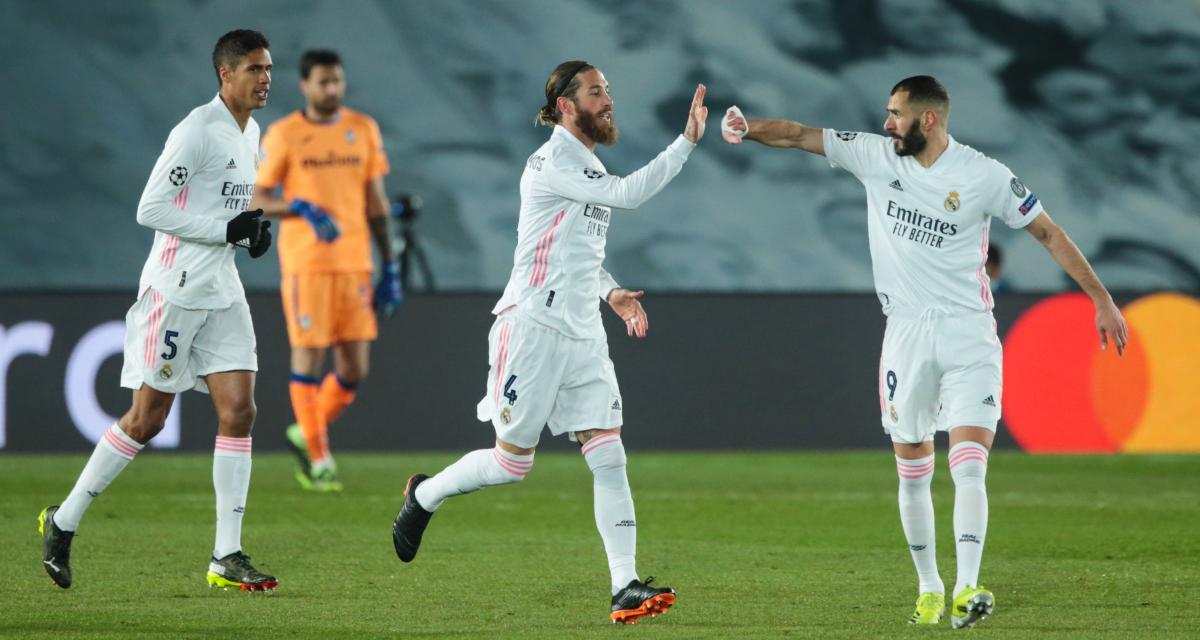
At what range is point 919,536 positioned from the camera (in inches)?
241

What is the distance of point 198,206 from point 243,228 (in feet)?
0.93

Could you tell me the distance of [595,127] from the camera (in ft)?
20.4

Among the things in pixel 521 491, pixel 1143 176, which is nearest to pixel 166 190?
pixel 521 491

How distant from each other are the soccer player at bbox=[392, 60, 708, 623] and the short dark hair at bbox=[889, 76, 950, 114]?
2.65ft

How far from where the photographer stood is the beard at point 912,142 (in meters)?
6.15

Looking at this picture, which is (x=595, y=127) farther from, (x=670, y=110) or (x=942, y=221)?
(x=670, y=110)

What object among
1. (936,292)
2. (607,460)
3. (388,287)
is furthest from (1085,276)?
(388,287)

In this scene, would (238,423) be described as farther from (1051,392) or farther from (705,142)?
(705,142)

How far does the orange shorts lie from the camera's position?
34.3 ft

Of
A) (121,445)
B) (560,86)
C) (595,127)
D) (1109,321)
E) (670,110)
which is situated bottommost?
(121,445)

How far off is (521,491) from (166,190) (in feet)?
15.2

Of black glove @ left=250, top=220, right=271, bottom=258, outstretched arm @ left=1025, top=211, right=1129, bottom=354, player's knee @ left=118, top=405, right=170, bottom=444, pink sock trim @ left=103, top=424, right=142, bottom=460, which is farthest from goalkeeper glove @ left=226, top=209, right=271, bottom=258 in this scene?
outstretched arm @ left=1025, top=211, right=1129, bottom=354

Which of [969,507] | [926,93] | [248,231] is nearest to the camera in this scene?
[969,507]

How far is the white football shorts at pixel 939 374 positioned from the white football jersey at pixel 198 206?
98.5 inches
